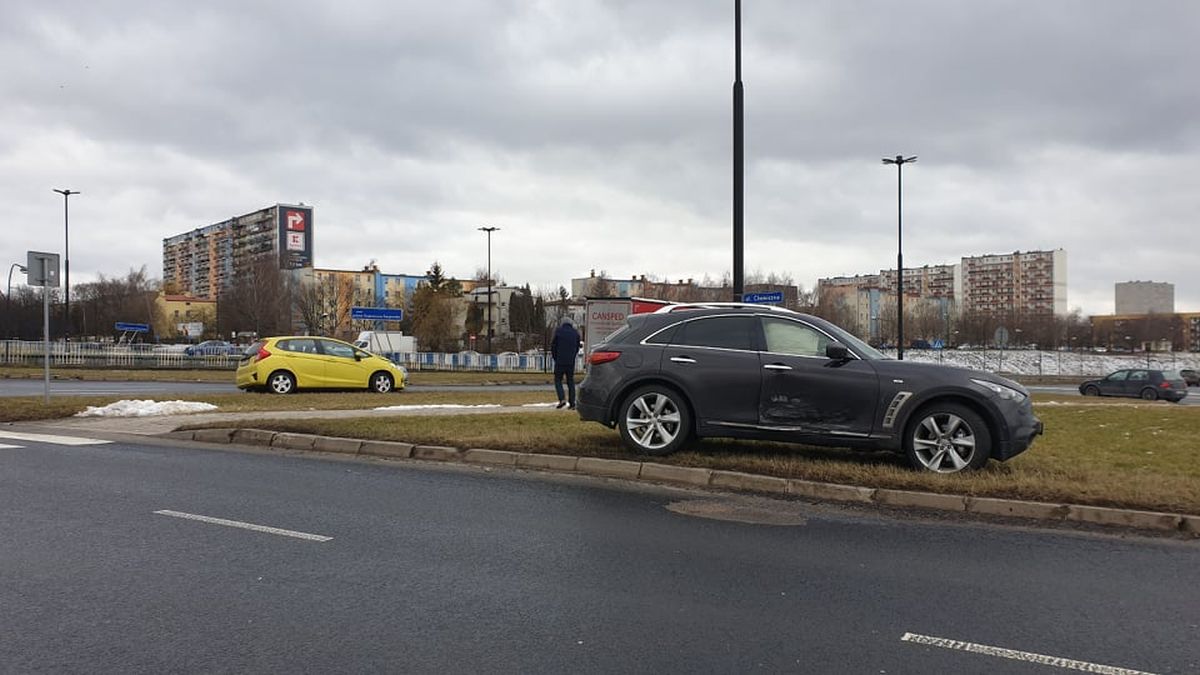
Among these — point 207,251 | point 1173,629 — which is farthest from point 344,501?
point 207,251

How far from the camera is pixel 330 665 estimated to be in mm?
3727

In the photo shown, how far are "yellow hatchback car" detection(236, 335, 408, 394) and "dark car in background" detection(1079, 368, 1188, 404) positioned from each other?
96.5ft

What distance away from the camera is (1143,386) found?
111ft

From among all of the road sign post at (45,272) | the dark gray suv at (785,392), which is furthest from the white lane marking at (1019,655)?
the road sign post at (45,272)

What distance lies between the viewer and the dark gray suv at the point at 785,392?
814cm

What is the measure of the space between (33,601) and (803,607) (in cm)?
418

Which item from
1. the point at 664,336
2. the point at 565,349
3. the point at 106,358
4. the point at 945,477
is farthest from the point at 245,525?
the point at 106,358

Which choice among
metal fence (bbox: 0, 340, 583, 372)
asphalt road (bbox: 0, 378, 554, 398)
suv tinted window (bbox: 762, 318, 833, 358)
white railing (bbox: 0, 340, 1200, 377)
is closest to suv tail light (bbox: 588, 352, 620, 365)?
suv tinted window (bbox: 762, 318, 833, 358)

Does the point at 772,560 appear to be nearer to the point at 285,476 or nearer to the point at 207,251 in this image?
the point at 285,476

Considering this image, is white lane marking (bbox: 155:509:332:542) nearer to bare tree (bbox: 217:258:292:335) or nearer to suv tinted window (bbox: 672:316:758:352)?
suv tinted window (bbox: 672:316:758:352)

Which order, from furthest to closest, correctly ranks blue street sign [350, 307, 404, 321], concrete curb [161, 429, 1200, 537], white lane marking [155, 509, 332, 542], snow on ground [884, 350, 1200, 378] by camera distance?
snow on ground [884, 350, 1200, 378] → blue street sign [350, 307, 404, 321] → concrete curb [161, 429, 1200, 537] → white lane marking [155, 509, 332, 542]

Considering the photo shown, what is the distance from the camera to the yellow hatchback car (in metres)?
19.8

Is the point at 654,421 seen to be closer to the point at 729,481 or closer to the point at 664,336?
the point at 664,336

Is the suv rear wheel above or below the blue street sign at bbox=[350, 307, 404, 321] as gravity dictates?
below
